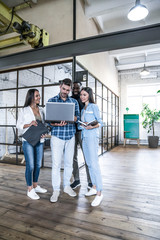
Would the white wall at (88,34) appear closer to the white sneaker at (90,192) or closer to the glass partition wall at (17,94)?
the glass partition wall at (17,94)

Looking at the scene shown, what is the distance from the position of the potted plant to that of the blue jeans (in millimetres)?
6124

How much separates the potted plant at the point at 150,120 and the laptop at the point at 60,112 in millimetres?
6214

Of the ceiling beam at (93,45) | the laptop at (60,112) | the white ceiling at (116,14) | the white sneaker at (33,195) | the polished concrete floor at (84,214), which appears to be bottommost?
the polished concrete floor at (84,214)

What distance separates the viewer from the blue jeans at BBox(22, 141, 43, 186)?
2074 mm

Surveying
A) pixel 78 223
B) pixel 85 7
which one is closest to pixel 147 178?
pixel 78 223

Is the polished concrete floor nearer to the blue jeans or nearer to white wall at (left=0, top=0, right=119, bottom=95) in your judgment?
the blue jeans

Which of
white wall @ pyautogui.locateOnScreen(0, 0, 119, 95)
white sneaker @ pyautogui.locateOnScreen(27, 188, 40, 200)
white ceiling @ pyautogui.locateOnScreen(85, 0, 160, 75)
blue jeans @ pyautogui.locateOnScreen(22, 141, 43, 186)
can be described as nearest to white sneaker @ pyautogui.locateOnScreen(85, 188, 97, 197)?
white sneaker @ pyautogui.locateOnScreen(27, 188, 40, 200)

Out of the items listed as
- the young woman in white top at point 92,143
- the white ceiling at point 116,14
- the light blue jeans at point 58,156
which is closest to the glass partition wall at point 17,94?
the white ceiling at point 116,14

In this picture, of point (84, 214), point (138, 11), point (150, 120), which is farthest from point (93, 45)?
point (150, 120)

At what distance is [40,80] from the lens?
3.61 metres

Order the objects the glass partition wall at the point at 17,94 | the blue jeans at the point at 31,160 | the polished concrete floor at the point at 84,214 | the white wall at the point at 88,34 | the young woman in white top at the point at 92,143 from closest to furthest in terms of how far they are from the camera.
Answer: the polished concrete floor at the point at 84,214 < the young woman in white top at the point at 92,143 < the blue jeans at the point at 31,160 < the white wall at the point at 88,34 < the glass partition wall at the point at 17,94

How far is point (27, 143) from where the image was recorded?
206 centimetres

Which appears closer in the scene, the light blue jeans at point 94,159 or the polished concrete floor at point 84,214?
the polished concrete floor at point 84,214

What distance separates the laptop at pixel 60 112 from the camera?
1.83 metres
